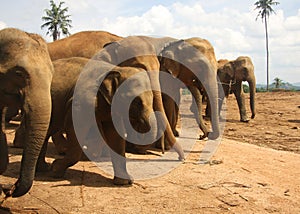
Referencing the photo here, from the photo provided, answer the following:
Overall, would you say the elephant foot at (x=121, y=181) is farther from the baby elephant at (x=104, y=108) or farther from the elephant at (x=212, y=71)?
the elephant at (x=212, y=71)

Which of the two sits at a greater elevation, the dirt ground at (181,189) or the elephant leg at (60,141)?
the elephant leg at (60,141)

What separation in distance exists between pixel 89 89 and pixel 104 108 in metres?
0.37

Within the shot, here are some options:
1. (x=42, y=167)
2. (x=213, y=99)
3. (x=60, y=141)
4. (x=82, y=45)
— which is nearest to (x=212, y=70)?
(x=213, y=99)

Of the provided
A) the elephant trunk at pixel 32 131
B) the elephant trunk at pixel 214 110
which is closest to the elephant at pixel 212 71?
the elephant trunk at pixel 214 110

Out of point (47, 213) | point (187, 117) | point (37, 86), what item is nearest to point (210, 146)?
point (47, 213)

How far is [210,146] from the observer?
30.9 ft

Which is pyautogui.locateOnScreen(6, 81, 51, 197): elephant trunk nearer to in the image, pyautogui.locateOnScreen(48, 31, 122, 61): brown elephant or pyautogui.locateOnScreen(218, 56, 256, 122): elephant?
pyautogui.locateOnScreen(48, 31, 122, 61): brown elephant

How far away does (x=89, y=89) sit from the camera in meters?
5.90

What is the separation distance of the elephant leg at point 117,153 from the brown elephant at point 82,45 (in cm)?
369

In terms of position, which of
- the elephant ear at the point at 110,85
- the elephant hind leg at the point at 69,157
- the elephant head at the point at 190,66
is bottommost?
the elephant hind leg at the point at 69,157

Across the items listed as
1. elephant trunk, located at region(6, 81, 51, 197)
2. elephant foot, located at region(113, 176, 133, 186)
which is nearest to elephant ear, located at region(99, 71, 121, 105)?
elephant foot, located at region(113, 176, 133, 186)

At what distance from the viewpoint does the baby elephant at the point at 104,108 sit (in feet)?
18.8

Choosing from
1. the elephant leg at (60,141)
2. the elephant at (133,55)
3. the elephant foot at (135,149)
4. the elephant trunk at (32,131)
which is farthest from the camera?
the elephant foot at (135,149)

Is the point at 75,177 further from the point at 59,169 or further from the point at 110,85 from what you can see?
the point at 110,85
